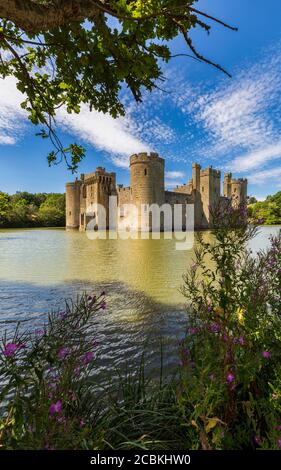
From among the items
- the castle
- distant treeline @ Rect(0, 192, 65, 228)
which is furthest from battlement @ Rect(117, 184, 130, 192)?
distant treeline @ Rect(0, 192, 65, 228)

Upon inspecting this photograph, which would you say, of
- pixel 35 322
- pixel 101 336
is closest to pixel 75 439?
pixel 101 336

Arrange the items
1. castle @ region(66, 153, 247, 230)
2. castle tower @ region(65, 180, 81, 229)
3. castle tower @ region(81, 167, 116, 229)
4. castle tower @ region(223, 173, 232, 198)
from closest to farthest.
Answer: castle @ region(66, 153, 247, 230)
castle tower @ region(81, 167, 116, 229)
castle tower @ region(65, 180, 81, 229)
castle tower @ region(223, 173, 232, 198)

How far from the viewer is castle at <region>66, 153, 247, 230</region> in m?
33.4

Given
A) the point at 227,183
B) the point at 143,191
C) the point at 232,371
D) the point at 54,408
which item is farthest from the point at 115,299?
the point at 227,183

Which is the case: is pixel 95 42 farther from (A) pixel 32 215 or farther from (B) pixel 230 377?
(A) pixel 32 215

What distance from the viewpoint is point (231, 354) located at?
1648mm

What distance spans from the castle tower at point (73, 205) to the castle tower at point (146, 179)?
16.6 metres

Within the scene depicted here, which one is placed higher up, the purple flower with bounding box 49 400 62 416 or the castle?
the castle

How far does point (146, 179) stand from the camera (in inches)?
1305

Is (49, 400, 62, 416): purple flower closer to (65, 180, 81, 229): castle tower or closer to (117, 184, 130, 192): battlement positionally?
(117, 184, 130, 192): battlement

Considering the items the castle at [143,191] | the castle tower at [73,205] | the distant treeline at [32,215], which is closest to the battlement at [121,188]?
the castle at [143,191]

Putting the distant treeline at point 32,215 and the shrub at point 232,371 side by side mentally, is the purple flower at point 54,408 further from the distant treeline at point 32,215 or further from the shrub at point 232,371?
the distant treeline at point 32,215

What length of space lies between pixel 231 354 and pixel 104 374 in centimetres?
170

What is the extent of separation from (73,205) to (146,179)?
1940 centimetres
